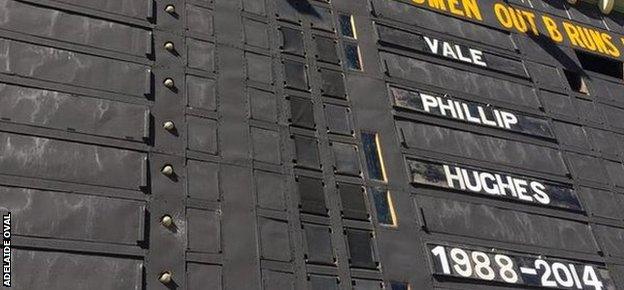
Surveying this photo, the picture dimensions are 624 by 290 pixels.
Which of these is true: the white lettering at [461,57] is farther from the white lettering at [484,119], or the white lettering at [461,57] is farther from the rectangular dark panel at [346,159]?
the rectangular dark panel at [346,159]

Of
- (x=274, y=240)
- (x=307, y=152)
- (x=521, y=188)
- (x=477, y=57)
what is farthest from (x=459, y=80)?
(x=274, y=240)

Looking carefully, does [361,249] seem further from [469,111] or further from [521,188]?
[469,111]

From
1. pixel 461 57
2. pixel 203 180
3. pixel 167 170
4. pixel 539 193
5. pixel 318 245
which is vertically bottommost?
pixel 318 245

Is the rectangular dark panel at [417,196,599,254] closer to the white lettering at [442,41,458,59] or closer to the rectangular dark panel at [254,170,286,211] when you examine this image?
the rectangular dark panel at [254,170,286,211]

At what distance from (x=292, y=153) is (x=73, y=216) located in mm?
5524

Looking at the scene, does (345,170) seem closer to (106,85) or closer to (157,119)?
(157,119)

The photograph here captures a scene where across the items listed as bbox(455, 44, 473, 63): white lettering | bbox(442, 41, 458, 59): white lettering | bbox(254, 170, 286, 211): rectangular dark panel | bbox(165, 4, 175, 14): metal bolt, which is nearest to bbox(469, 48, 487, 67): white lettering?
bbox(455, 44, 473, 63): white lettering

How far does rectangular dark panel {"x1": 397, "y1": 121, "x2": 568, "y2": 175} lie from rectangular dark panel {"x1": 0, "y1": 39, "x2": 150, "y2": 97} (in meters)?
7.22

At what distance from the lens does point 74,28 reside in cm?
1716

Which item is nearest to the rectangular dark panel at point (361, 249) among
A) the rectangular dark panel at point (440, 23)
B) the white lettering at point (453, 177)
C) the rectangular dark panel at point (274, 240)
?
the rectangular dark panel at point (274, 240)

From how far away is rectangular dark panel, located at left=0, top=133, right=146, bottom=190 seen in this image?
47.5ft

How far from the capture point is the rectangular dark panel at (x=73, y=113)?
15188mm

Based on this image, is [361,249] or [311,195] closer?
[361,249]

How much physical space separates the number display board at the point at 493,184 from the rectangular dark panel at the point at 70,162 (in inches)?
286
